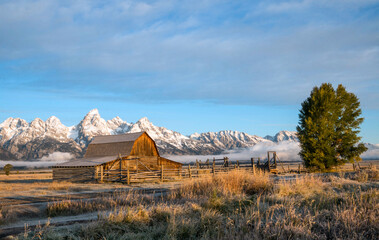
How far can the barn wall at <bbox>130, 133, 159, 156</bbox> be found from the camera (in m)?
41.2

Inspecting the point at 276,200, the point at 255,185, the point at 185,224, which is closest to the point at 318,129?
the point at 255,185

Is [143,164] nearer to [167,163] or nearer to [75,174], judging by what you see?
[167,163]

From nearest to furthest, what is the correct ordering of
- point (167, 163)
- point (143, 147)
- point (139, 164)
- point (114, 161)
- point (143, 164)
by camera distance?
1. point (114, 161)
2. point (143, 164)
3. point (139, 164)
4. point (143, 147)
5. point (167, 163)

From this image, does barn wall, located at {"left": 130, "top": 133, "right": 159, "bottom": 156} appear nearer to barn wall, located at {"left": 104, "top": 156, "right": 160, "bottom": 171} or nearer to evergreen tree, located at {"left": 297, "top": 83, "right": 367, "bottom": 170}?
barn wall, located at {"left": 104, "top": 156, "right": 160, "bottom": 171}

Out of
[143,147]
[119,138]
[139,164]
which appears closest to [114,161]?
[139,164]

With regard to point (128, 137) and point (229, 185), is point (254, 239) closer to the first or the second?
point (229, 185)

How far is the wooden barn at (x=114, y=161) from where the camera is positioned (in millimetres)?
34781

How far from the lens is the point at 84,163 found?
36.7 metres

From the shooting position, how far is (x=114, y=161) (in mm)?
36812

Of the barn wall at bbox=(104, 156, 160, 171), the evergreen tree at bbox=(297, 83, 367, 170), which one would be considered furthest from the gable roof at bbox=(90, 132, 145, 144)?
the evergreen tree at bbox=(297, 83, 367, 170)

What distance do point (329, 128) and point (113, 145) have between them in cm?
2615

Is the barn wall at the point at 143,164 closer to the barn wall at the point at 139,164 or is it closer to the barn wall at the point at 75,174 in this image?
the barn wall at the point at 139,164

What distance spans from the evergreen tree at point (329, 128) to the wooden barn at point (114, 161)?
1494 centimetres

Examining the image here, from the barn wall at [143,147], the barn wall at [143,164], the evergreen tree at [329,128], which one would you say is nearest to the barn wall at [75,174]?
the barn wall at [143,164]
